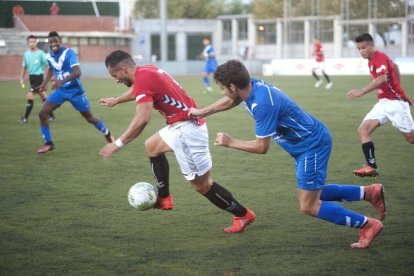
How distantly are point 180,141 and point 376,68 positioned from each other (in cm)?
410

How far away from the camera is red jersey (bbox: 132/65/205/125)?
6.33 meters

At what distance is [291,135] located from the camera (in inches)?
233

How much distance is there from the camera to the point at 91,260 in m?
5.64

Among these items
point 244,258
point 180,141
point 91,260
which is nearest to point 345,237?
point 244,258

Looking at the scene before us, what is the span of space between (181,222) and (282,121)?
6.09ft

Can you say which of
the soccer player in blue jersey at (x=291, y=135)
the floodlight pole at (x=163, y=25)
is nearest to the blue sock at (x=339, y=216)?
the soccer player in blue jersey at (x=291, y=135)

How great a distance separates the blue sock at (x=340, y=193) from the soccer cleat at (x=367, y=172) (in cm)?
317

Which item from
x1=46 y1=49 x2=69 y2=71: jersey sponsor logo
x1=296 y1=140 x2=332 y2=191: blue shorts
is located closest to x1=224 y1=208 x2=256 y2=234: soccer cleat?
x1=296 y1=140 x2=332 y2=191: blue shorts

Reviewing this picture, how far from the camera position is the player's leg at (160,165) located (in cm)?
680

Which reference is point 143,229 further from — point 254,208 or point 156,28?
point 156,28

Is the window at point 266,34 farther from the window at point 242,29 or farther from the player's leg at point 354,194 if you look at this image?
the player's leg at point 354,194

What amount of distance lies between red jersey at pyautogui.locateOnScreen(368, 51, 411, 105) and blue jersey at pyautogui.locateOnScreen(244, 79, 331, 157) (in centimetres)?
379

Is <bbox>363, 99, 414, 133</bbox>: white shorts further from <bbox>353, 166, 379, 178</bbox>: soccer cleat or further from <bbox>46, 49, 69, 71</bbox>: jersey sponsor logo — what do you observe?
<bbox>46, 49, 69, 71</bbox>: jersey sponsor logo

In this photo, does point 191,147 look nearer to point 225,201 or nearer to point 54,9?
point 225,201
